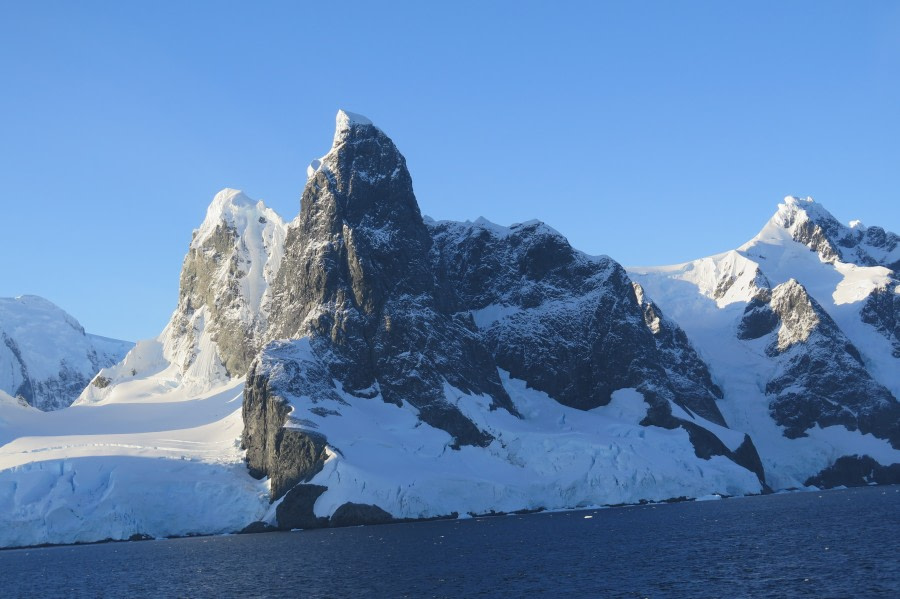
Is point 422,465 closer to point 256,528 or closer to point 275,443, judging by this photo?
point 275,443

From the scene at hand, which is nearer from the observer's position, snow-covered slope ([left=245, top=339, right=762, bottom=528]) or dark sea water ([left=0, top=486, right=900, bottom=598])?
dark sea water ([left=0, top=486, right=900, bottom=598])

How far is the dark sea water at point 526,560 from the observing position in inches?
3204

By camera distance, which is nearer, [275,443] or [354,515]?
[354,515]

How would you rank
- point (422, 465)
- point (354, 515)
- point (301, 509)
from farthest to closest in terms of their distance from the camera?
point (422, 465) < point (301, 509) < point (354, 515)

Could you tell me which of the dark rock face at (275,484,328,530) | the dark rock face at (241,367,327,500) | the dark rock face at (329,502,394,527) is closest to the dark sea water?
the dark rock face at (329,502,394,527)

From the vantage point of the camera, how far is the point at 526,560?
102 m

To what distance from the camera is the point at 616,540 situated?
116 metres

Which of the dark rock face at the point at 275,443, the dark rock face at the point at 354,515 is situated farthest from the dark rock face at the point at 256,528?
the dark rock face at the point at 354,515

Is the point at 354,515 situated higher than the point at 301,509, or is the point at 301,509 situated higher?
the point at 301,509

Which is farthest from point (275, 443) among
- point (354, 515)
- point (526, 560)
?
point (526, 560)

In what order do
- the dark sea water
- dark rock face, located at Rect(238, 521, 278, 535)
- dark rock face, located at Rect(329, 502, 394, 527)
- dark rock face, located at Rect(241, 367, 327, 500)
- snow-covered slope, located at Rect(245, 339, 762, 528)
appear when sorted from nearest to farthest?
1. the dark sea water
2. dark rock face, located at Rect(329, 502, 394, 527)
3. snow-covered slope, located at Rect(245, 339, 762, 528)
4. dark rock face, located at Rect(238, 521, 278, 535)
5. dark rock face, located at Rect(241, 367, 327, 500)

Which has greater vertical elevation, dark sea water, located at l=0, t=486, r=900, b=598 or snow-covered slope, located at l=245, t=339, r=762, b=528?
snow-covered slope, located at l=245, t=339, r=762, b=528

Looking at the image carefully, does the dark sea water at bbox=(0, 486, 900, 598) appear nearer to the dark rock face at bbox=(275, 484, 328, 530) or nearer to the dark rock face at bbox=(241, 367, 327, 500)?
the dark rock face at bbox=(275, 484, 328, 530)

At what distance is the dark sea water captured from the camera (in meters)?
81.4
